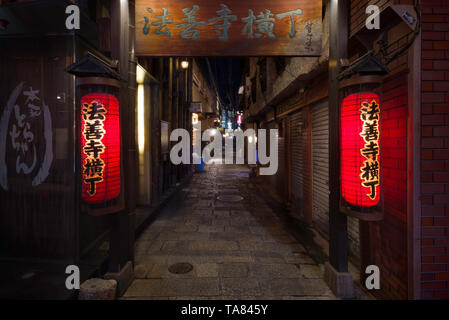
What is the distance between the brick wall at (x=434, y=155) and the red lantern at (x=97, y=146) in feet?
17.0

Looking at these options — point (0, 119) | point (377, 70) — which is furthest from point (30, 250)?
point (377, 70)

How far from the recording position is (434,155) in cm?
346

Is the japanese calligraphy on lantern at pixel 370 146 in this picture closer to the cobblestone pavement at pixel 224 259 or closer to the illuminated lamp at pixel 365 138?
the illuminated lamp at pixel 365 138

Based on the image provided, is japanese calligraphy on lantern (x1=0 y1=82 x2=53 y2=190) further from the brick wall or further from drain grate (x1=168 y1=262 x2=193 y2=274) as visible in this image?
the brick wall

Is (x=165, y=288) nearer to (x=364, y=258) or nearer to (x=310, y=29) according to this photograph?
(x=364, y=258)

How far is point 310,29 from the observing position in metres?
4.95

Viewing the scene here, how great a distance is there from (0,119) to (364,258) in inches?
357

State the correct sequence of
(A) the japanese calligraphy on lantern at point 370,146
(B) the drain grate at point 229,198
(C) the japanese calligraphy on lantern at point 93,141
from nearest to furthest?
1. (A) the japanese calligraphy on lantern at point 370,146
2. (C) the japanese calligraphy on lantern at point 93,141
3. (B) the drain grate at point 229,198

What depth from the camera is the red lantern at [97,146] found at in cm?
367

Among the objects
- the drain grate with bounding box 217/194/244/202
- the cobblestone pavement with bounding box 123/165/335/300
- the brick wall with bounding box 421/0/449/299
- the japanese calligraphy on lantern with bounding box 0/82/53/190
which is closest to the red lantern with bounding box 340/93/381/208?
the brick wall with bounding box 421/0/449/299

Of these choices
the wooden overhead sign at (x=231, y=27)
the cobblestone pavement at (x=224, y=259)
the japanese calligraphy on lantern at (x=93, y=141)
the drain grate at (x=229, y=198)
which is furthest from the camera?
the drain grate at (x=229, y=198)

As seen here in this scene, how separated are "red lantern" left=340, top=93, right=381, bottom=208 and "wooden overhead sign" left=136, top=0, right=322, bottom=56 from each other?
7.17 feet

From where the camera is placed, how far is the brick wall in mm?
3451

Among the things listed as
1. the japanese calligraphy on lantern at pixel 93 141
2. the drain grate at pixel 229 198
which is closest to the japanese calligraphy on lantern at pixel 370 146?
the japanese calligraphy on lantern at pixel 93 141
